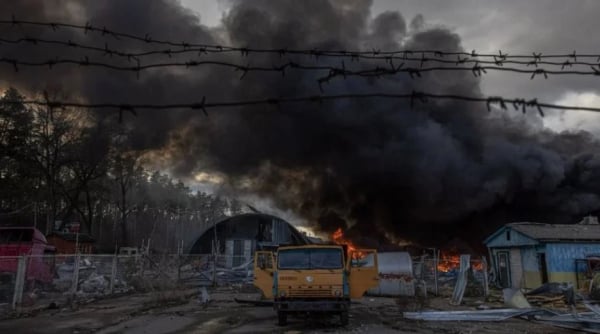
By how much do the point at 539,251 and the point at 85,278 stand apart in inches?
856

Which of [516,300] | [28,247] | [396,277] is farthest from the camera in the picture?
[396,277]

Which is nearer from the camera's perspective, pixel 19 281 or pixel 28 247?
pixel 19 281

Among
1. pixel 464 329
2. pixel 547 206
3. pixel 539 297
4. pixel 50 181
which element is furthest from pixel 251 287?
pixel 547 206

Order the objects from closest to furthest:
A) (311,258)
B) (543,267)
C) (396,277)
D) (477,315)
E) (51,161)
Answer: (311,258) → (477,315) → (396,277) → (543,267) → (51,161)

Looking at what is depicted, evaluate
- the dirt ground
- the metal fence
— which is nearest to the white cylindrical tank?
the dirt ground

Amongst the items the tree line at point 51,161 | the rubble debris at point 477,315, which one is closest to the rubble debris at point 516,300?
the rubble debris at point 477,315

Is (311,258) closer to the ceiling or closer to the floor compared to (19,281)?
closer to the ceiling

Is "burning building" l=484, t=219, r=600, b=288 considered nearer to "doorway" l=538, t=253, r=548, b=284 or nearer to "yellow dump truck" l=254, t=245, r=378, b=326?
"doorway" l=538, t=253, r=548, b=284

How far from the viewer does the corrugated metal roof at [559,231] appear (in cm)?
2331

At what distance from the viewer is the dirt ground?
11.5 metres

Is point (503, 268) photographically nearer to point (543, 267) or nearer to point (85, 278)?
point (543, 267)

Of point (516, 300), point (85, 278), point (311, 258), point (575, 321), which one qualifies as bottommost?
point (575, 321)

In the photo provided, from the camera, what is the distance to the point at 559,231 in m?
24.6

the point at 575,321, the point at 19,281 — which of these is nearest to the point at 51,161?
the point at 19,281
